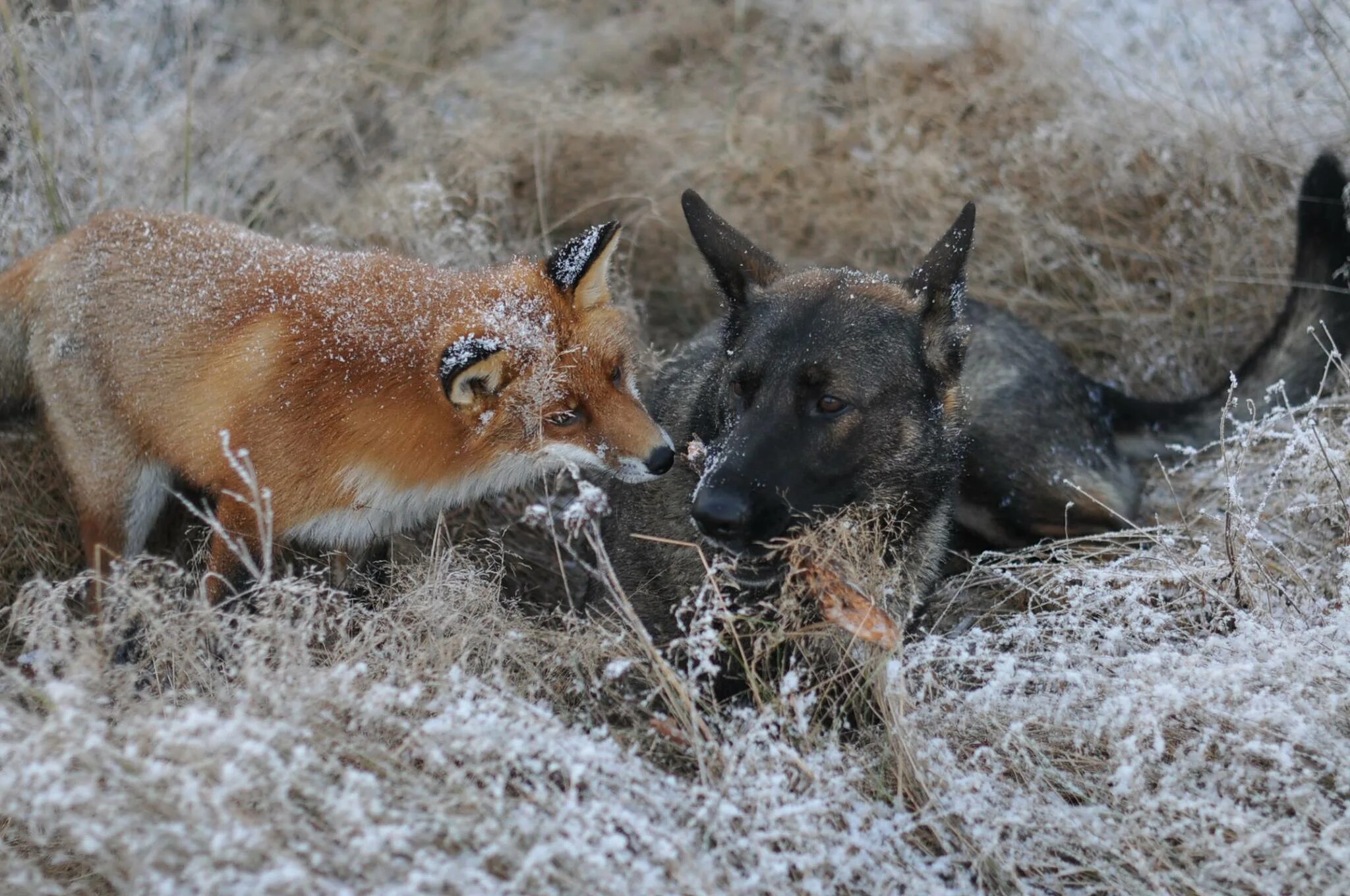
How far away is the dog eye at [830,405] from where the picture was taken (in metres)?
3.75

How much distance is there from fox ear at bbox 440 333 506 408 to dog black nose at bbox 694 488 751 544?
2.57 feet

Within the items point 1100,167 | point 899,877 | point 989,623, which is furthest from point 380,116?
point 899,877

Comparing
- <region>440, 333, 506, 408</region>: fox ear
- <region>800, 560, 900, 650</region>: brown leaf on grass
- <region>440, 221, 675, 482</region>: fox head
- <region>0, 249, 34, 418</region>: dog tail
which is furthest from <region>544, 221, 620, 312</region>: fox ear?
<region>0, 249, 34, 418</region>: dog tail

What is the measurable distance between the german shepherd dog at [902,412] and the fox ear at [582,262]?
0.32m

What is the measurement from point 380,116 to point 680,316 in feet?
8.06

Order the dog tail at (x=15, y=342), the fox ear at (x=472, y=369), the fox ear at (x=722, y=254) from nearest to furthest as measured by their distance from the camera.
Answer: the fox ear at (x=472, y=369), the fox ear at (x=722, y=254), the dog tail at (x=15, y=342)

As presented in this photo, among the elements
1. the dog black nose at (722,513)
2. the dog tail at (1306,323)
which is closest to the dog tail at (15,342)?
the dog black nose at (722,513)

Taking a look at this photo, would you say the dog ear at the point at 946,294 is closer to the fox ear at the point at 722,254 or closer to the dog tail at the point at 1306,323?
the fox ear at the point at 722,254

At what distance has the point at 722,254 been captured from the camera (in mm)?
4141

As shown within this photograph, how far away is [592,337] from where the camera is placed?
400cm

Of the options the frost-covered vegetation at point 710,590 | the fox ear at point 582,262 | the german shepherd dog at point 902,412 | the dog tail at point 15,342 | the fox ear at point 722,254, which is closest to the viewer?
the frost-covered vegetation at point 710,590

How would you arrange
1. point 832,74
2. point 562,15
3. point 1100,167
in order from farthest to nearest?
point 562,15 < point 832,74 < point 1100,167

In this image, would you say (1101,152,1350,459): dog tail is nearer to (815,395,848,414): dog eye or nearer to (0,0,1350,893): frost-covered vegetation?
(0,0,1350,893): frost-covered vegetation

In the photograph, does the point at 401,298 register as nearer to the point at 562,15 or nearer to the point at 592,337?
the point at 592,337
